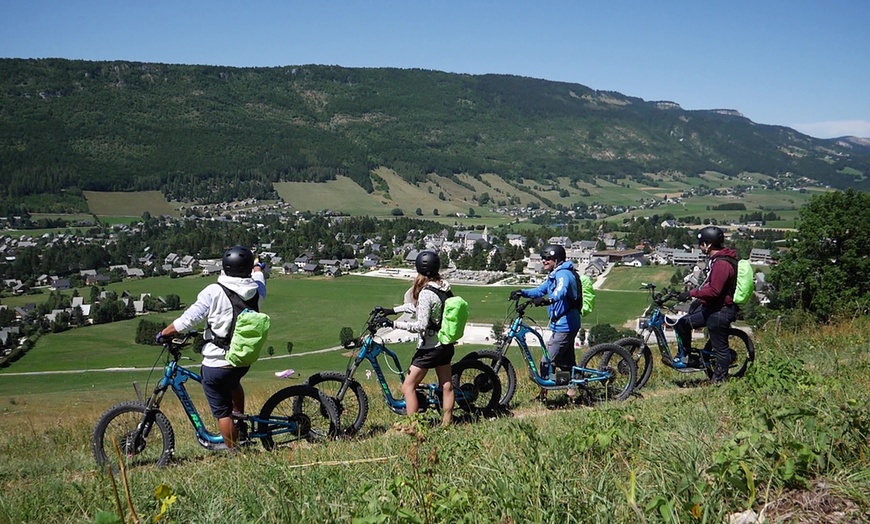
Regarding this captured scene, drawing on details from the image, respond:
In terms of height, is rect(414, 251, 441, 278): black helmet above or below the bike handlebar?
above

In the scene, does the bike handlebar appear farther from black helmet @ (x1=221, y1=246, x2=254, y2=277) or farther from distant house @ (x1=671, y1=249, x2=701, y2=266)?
distant house @ (x1=671, y1=249, x2=701, y2=266)

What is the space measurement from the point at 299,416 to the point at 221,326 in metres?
1.34

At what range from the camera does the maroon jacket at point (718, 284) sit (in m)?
7.59

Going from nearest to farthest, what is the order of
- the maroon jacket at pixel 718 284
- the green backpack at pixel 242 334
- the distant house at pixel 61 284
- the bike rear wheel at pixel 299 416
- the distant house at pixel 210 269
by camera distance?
the green backpack at pixel 242 334
the bike rear wheel at pixel 299 416
the maroon jacket at pixel 718 284
the distant house at pixel 61 284
the distant house at pixel 210 269

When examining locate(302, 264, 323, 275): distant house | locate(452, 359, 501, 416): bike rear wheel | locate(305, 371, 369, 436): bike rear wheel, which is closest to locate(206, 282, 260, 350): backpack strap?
locate(305, 371, 369, 436): bike rear wheel

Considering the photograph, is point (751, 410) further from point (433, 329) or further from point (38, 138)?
point (38, 138)

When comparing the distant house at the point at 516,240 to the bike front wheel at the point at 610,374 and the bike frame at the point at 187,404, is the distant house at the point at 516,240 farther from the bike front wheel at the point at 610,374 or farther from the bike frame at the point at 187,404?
the bike frame at the point at 187,404

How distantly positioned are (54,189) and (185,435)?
453ft

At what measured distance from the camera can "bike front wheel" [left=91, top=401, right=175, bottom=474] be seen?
5.67m

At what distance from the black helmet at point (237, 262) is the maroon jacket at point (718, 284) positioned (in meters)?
5.23

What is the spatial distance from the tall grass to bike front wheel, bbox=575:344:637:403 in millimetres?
2067

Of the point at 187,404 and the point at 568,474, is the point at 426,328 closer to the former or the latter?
the point at 187,404

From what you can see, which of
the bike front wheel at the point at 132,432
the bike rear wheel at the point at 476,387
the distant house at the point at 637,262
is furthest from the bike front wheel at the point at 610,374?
the distant house at the point at 637,262

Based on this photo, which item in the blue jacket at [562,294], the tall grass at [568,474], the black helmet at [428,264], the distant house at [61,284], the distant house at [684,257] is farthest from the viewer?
the distant house at [684,257]
